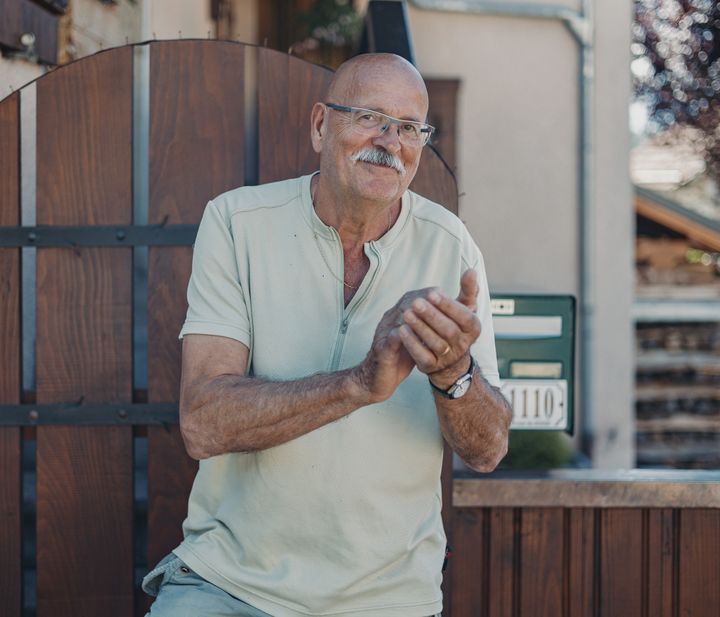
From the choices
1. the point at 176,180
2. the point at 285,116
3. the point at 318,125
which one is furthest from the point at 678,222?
the point at 318,125

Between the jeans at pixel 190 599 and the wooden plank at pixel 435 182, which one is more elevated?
the wooden plank at pixel 435 182

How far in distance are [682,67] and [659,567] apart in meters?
6.26

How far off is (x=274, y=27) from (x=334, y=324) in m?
6.11

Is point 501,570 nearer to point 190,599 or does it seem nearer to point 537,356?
point 537,356

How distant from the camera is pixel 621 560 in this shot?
253cm

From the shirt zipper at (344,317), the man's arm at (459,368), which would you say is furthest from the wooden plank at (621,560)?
the shirt zipper at (344,317)

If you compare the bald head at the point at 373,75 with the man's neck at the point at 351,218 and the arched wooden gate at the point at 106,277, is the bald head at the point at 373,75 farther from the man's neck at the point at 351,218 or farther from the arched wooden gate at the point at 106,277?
the arched wooden gate at the point at 106,277

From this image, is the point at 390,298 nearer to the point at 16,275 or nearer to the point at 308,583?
the point at 308,583

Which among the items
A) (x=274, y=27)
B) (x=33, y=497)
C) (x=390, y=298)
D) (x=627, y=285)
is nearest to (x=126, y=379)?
(x=33, y=497)

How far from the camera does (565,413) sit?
260 centimetres

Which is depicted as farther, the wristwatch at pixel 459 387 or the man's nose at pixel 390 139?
the man's nose at pixel 390 139

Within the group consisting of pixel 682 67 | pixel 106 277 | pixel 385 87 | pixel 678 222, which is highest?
pixel 682 67

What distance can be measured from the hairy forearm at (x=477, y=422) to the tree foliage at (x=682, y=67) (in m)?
6.64

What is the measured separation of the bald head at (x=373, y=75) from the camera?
195 cm
